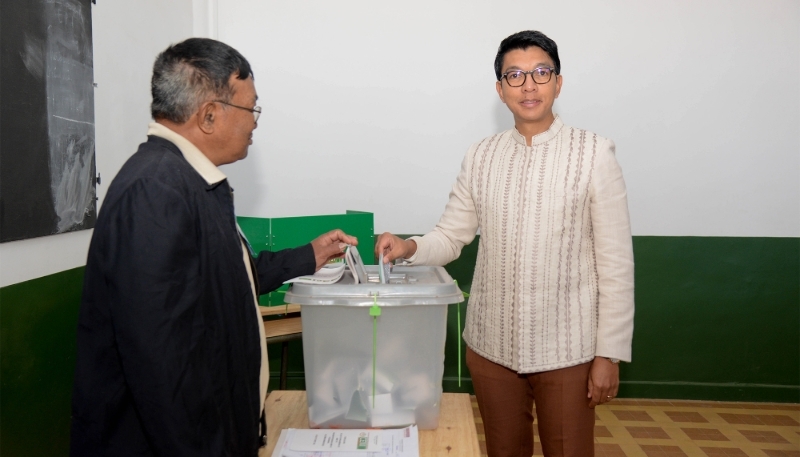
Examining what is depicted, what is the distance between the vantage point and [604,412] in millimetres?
3398

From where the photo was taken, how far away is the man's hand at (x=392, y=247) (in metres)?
1.60

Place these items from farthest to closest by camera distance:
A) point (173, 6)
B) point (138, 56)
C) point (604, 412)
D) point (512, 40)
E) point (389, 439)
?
1. point (604, 412)
2. point (173, 6)
3. point (138, 56)
4. point (512, 40)
5. point (389, 439)

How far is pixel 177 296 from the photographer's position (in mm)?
1027

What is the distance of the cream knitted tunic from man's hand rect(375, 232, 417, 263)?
0.73 feet

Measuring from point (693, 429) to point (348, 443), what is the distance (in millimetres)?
2525

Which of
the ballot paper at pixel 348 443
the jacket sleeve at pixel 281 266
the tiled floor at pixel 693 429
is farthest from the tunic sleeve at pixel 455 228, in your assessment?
the tiled floor at pixel 693 429

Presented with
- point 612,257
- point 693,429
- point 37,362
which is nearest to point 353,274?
point 612,257

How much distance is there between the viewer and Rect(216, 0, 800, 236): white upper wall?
3.42 metres

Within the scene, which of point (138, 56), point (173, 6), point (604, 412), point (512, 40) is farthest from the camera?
point (604, 412)

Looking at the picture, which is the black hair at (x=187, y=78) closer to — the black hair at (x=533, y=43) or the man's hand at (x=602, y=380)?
the black hair at (x=533, y=43)

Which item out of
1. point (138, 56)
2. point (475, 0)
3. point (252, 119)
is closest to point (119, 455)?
point (252, 119)

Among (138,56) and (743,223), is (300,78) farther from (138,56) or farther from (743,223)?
(743,223)

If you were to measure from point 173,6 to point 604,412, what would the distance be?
292 centimetres

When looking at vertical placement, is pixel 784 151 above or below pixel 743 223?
above
